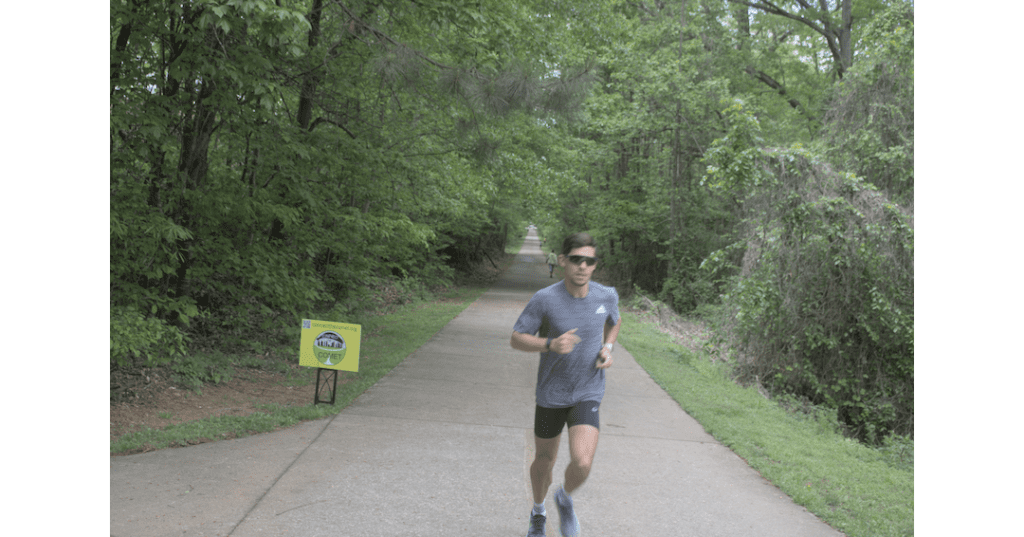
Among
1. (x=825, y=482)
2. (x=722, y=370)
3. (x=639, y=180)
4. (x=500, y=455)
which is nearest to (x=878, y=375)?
(x=722, y=370)

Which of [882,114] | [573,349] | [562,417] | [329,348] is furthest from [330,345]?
[882,114]

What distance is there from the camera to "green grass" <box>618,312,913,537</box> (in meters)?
4.90

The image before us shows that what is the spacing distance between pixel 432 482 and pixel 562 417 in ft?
5.75

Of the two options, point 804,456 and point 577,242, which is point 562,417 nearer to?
point 577,242

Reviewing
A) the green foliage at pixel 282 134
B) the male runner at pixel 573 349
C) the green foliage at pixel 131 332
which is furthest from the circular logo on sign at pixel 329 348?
A: the male runner at pixel 573 349

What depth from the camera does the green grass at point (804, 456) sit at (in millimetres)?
4902

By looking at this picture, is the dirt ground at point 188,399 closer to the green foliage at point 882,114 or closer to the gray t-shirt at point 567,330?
the gray t-shirt at point 567,330

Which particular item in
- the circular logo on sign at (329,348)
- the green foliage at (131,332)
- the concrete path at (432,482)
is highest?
the green foliage at (131,332)

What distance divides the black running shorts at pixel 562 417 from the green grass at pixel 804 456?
226 centimetres

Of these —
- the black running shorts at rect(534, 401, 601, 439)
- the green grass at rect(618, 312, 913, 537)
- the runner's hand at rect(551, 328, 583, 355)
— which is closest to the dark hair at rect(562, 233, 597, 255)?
the runner's hand at rect(551, 328, 583, 355)

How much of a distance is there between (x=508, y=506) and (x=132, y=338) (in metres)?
3.54

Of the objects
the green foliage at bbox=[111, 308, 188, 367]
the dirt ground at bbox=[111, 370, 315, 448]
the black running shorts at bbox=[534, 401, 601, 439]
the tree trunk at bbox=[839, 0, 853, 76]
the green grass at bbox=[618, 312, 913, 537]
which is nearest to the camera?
the black running shorts at bbox=[534, 401, 601, 439]

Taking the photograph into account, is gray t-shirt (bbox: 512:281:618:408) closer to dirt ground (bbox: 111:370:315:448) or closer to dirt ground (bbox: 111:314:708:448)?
dirt ground (bbox: 111:314:708:448)

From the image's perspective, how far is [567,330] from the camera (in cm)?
353
